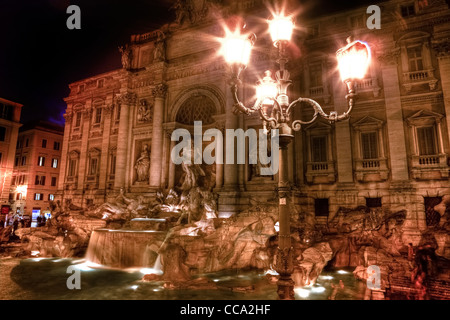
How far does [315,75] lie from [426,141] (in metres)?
7.35

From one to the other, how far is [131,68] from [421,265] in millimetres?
23231

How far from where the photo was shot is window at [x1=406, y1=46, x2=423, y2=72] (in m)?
15.1

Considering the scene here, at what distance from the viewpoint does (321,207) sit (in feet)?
52.5

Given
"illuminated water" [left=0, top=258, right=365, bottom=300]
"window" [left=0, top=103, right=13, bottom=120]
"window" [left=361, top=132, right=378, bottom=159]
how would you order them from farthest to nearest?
1. "window" [left=0, top=103, right=13, bottom=120]
2. "window" [left=361, top=132, right=378, bottom=159]
3. "illuminated water" [left=0, top=258, right=365, bottom=300]

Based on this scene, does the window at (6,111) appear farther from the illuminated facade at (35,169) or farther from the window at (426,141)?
the window at (426,141)

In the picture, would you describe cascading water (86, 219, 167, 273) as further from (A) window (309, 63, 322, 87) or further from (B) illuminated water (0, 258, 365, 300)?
(A) window (309, 63, 322, 87)

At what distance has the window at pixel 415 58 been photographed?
15109 millimetres

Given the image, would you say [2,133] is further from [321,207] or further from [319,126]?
[321,207]

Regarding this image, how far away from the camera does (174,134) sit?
785 inches

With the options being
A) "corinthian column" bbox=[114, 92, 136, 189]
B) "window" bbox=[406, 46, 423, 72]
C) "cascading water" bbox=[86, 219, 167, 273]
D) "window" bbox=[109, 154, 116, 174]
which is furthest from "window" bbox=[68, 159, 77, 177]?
"window" bbox=[406, 46, 423, 72]

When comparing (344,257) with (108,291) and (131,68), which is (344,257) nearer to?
(108,291)

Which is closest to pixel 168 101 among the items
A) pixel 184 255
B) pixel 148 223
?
pixel 148 223

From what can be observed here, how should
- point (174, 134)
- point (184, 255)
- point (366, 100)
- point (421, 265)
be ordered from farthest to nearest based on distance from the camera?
point (174, 134) < point (366, 100) < point (184, 255) < point (421, 265)

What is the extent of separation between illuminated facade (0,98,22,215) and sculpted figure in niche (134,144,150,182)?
19.9 meters
